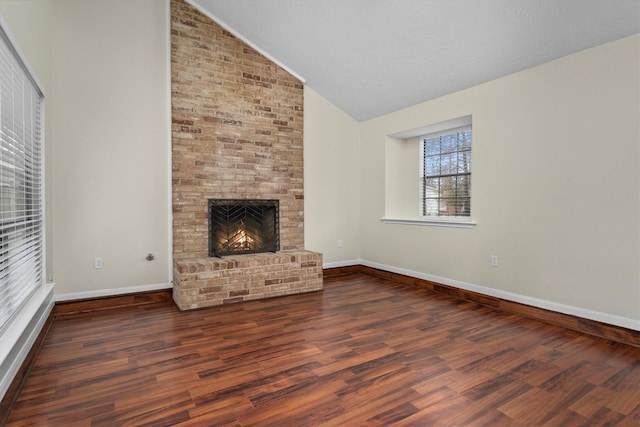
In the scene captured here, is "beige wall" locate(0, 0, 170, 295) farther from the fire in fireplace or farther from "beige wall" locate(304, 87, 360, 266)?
"beige wall" locate(304, 87, 360, 266)

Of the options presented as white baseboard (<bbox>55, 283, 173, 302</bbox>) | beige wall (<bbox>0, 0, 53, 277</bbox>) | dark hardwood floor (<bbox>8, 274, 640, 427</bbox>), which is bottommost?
dark hardwood floor (<bbox>8, 274, 640, 427</bbox>)

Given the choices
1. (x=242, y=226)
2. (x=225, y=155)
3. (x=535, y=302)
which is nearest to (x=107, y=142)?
(x=225, y=155)

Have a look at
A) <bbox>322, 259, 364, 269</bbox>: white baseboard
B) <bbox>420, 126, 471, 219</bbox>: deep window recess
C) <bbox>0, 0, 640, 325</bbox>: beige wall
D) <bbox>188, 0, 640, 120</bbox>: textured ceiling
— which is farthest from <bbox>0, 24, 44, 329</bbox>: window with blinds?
<bbox>420, 126, 471, 219</bbox>: deep window recess

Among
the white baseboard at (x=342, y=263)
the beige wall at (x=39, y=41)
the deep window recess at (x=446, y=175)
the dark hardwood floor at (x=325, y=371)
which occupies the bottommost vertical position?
the dark hardwood floor at (x=325, y=371)

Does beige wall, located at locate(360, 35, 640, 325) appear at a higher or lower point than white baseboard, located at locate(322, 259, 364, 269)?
higher

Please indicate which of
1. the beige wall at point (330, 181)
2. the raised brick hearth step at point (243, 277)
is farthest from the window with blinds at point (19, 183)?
the beige wall at point (330, 181)

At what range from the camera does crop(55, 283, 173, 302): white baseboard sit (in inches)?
141

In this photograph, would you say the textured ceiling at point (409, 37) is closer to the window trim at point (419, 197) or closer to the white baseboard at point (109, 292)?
the window trim at point (419, 197)

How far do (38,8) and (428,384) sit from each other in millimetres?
4119

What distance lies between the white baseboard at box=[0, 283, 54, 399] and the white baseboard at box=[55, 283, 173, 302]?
0.63 metres

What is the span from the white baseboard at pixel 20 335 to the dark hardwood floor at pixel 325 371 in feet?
0.51

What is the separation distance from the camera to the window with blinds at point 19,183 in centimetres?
213

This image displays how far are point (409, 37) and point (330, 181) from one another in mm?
2312

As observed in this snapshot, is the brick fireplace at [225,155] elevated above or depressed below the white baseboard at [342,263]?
above
